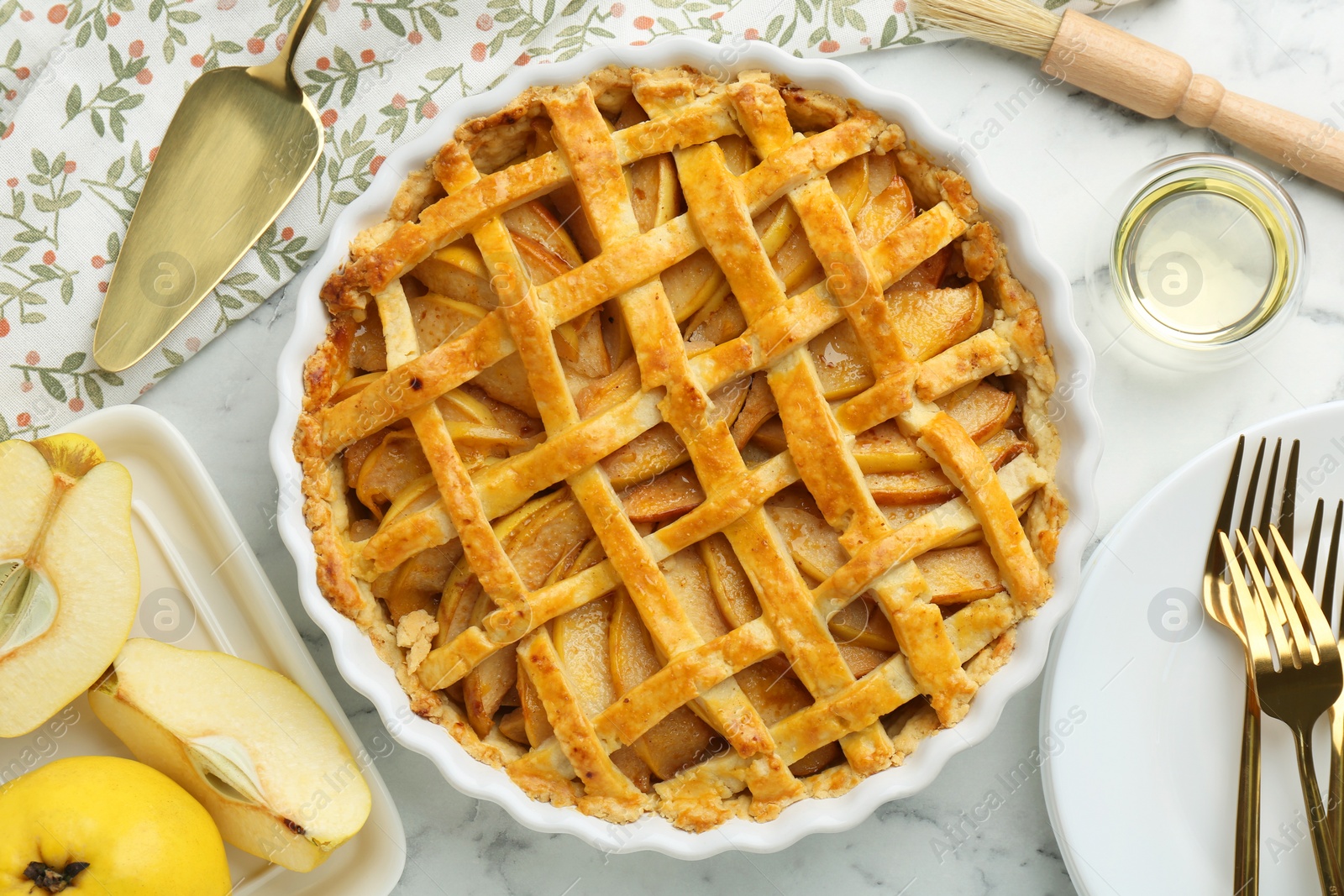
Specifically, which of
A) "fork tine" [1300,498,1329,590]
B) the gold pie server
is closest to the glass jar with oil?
"fork tine" [1300,498,1329,590]

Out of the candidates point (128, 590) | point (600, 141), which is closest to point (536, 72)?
point (600, 141)

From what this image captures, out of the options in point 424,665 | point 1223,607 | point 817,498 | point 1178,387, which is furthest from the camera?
point 1178,387

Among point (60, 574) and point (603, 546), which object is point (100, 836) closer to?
point (60, 574)

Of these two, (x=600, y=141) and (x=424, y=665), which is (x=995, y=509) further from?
(x=424, y=665)

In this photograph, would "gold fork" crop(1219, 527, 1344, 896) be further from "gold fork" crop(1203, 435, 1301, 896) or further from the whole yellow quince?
the whole yellow quince

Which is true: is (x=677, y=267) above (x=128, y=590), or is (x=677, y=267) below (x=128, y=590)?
above

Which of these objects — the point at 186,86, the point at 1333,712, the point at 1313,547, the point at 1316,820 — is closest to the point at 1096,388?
the point at 1313,547

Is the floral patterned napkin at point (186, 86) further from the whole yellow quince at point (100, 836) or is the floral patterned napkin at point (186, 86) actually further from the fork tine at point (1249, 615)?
the fork tine at point (1249, 615)
